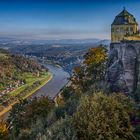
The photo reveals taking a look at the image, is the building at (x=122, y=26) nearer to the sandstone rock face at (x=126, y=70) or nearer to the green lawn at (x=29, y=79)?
the sandstone rock face at (x=126, y=70)

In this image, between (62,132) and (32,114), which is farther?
(32,114)

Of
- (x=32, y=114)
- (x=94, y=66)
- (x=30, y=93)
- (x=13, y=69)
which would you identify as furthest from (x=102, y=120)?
(x=13, y=69)

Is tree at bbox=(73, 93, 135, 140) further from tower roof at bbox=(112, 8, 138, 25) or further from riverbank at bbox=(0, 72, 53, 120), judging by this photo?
riverbank at bbox=(0, 72, 53, 120)

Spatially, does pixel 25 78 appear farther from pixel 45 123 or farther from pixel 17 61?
pixel 45 123

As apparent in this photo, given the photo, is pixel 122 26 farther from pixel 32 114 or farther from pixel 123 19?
pixel 32 114

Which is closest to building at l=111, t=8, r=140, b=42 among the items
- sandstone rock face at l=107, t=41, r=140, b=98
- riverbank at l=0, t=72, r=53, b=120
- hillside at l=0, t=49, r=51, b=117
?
sandstone rock face at l=107, t=41, r=140, b=98

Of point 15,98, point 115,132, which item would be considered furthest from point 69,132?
point 15,98
